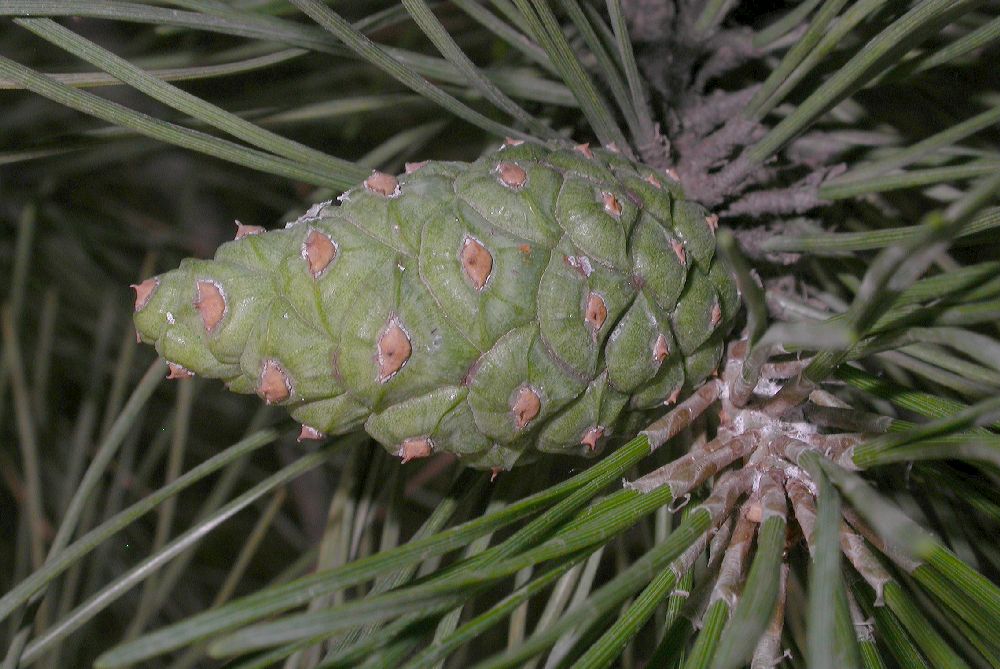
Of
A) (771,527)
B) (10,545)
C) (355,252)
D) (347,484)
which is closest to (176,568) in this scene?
(347,484)

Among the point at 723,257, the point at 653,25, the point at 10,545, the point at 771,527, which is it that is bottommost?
the point at 771,527

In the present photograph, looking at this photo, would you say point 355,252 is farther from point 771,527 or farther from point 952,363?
point 952,363

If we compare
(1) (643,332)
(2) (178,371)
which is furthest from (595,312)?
(2) (178,371)

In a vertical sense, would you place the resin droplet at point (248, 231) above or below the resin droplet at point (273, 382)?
above

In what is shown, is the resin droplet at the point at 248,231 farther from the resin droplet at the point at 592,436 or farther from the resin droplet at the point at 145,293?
the resin droplet at the point at 592,436

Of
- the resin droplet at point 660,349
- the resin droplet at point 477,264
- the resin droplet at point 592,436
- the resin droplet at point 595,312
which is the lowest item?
the resin droplet at point 592,436

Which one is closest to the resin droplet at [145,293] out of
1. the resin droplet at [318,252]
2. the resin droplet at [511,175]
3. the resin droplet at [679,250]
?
the resin droplet at [318,252]

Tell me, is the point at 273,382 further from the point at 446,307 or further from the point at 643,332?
the point at 643,332
